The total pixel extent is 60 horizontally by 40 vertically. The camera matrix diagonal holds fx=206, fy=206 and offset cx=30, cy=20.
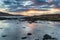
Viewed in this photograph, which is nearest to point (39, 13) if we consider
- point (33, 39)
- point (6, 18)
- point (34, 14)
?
point (34, 14)

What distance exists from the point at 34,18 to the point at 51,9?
5480mm

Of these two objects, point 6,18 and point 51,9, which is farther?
point 6,18

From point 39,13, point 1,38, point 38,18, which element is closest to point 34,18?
point 38,18

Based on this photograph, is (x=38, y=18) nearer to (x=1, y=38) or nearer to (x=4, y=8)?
(x=4, y=8)

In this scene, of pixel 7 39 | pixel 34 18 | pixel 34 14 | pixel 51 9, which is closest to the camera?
pixel 7 39

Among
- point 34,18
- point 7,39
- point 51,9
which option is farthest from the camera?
point 34,18

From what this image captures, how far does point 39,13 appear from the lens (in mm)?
29406

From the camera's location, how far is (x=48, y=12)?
29109 millimetres

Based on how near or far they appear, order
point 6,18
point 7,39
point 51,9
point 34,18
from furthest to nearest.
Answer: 1. point 6,18
2. point 34,18
3. point 51,9
4. point 7,39

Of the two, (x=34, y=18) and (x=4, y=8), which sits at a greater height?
(x=4, y=8)

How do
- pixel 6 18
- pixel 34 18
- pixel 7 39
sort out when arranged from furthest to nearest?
pixel 6 18
pixel 34 18
pixel 7 39

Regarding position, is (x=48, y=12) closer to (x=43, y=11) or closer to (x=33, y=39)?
(x=43, y=11)

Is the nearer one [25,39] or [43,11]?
[25,39]

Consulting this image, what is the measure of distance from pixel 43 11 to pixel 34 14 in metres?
2.34
